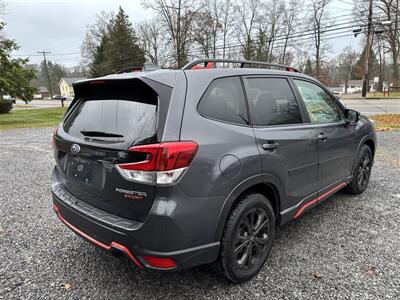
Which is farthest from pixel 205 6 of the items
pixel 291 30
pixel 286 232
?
pixel 286 232

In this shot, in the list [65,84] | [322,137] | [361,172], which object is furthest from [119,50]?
[65,84]

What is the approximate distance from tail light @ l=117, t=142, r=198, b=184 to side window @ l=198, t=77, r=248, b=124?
0.36 meters

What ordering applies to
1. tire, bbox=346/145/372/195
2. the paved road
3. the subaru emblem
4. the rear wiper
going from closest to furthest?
the rear wiper
the subaru emblem
tire, bbox=346/145/372/195
the paved road

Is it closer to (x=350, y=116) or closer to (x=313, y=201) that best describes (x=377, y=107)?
(x=350, y=116)

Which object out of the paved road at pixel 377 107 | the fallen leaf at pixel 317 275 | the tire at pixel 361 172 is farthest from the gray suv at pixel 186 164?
the paved road at pixel 377 107

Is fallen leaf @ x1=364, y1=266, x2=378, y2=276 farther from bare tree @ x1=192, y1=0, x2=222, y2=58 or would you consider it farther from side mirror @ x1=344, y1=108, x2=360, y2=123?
bare tree @ x1=192, y1=0, x2=222, y2=58

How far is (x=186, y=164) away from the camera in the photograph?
6.13 ft

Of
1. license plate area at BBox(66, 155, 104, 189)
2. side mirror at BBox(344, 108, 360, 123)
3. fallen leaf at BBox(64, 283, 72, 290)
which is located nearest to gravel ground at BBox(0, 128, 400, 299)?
fallen leaf at BBox(64, 283, 72, 290)

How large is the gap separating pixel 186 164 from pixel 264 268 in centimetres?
137

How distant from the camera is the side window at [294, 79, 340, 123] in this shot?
10.2ft

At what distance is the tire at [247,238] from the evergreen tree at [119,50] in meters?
44.1

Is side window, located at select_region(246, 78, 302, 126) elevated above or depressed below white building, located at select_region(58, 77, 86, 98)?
below

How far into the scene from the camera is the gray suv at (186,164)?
1869 millimetres

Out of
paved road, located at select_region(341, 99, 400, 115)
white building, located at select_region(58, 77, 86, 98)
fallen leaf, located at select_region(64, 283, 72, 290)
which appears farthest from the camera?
white building, located at select_region(58, 77, 86, 98)
